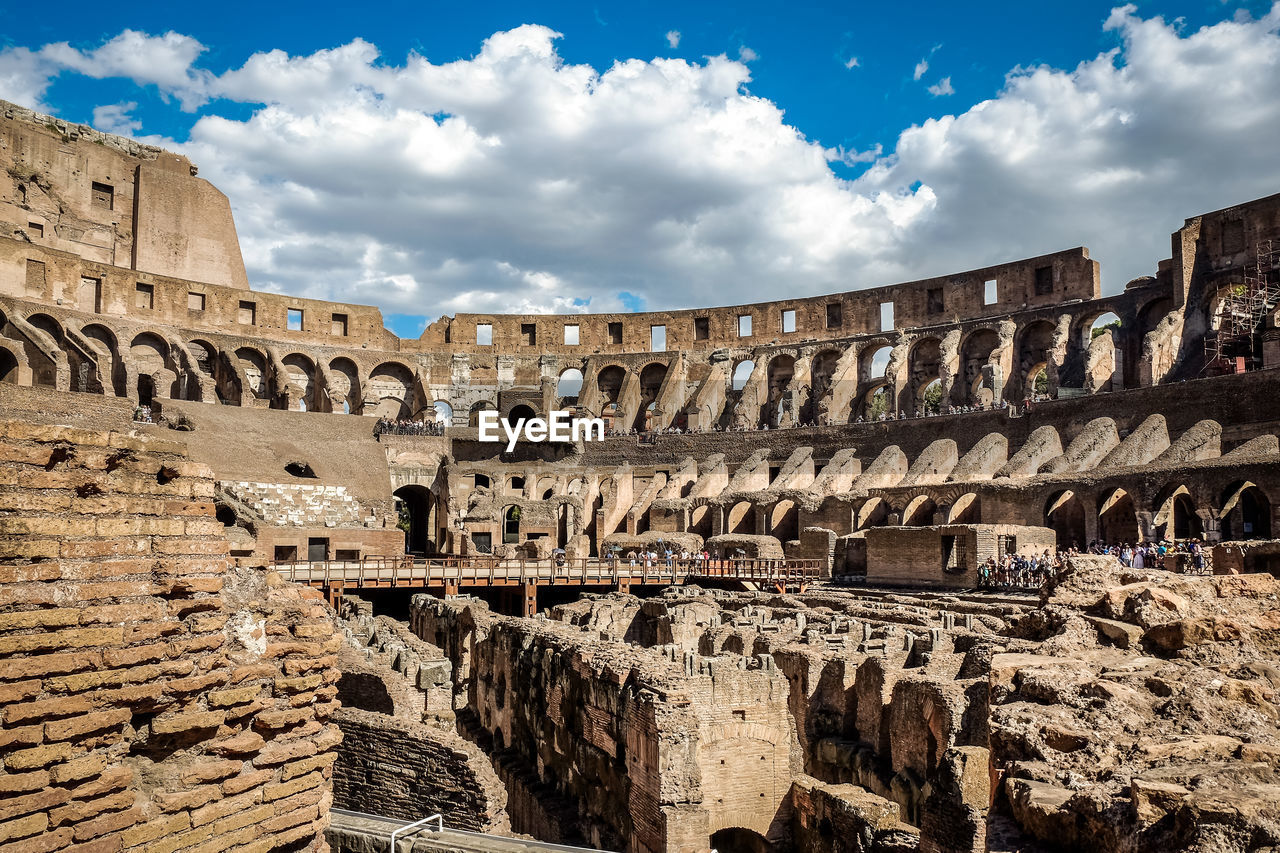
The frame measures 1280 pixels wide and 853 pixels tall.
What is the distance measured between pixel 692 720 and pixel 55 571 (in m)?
5.70

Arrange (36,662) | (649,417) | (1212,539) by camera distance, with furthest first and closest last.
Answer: (649,417), (1212,539), (36,662)

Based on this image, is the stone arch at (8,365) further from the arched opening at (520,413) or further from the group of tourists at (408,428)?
the arched opening at (520,413)

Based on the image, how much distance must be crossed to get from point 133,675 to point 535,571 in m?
25.4

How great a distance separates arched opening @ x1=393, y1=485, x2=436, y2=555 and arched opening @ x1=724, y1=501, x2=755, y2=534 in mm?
14157

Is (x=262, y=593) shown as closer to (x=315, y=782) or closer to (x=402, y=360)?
(x=315, y=782)

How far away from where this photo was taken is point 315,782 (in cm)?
567

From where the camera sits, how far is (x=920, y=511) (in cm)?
3225

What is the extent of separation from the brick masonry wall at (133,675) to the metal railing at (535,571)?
2158 cm

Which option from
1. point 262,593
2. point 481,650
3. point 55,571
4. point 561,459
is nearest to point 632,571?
point 481,650

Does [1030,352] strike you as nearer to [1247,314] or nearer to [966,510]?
[1247,314]

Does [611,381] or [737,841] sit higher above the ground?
[611,381]

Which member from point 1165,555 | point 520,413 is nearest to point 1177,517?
point 1165,555

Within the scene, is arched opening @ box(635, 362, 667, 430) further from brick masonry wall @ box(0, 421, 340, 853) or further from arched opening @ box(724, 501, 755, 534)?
brick masonry wall @ box(0, 421, 340, 853)

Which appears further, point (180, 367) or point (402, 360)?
point (402, 360)
